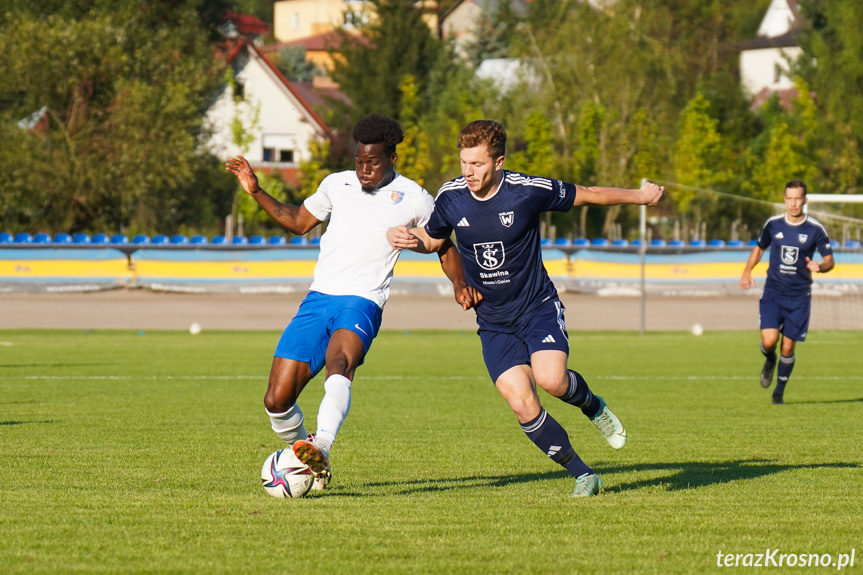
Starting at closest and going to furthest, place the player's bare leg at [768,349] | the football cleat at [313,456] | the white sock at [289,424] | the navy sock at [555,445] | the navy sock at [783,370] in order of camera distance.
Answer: the football cleat at [313,456], the navy sock at [555,445], the white sock at [289,424], the navy sock at [783,370], the player's bare leg at [768,349]

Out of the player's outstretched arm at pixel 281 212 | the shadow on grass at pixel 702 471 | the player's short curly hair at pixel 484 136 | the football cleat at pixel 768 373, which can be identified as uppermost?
the player's short curly hair at pixel 484 136

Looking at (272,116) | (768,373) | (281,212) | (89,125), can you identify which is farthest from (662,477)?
(272,116)

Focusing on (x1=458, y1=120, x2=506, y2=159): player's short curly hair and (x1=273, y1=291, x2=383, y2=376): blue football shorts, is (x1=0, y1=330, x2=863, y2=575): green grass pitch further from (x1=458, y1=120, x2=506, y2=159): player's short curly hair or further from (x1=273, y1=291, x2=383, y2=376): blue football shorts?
(x1=458, y1=120, x2=506, y2=159): player's short curly hair

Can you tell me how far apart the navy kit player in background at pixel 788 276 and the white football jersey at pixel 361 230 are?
6.72 m

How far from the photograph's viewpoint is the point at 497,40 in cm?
7731

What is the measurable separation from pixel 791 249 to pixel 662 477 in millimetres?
6324

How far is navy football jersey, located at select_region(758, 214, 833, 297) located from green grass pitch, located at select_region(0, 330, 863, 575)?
1.30m

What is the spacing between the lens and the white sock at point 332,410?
640 centimetres

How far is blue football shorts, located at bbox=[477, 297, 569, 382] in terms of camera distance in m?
6.82

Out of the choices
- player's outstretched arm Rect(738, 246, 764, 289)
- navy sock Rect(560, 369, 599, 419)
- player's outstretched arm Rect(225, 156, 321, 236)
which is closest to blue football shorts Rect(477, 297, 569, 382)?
navy sock Rect(560, 369, 599, 419)

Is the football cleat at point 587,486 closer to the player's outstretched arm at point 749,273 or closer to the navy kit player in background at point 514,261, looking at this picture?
the navy kit player in background at point 514,261

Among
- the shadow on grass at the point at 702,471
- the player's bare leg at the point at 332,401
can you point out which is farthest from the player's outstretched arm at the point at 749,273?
the player's bare leg at the point at 332,401

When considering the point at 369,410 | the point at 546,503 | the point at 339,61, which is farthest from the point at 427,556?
the point at 339,61

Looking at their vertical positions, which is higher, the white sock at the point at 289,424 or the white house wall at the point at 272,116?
the white house wall at the point at 272,116
